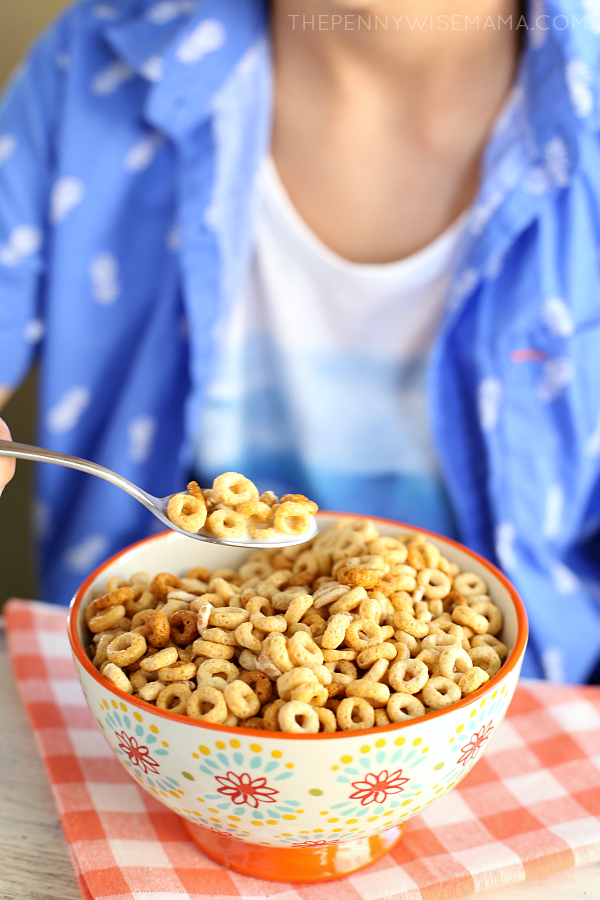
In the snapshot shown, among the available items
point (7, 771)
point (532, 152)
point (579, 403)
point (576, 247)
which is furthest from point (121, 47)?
point (7, 771)

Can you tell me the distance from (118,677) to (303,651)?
0.37ft

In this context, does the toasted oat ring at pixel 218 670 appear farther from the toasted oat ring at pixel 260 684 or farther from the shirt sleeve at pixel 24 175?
the shirt sleeve at pixel 24 175

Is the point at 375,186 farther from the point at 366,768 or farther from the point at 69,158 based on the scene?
the point at 366,768

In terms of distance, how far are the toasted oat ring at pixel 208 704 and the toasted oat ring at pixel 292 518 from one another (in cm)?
14

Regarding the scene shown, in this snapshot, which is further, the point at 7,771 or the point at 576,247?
the point at 576,247

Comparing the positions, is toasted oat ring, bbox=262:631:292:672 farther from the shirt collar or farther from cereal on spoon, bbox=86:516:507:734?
the shirt collar

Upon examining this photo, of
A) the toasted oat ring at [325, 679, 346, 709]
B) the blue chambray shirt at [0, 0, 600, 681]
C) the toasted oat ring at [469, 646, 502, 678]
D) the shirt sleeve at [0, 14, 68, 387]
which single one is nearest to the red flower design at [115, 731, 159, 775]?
the toasted oat ring at [325, 679, 346, 709]

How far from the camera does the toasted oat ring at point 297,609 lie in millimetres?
497

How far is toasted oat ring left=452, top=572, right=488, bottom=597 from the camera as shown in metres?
0.57

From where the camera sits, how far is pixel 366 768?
422 mm

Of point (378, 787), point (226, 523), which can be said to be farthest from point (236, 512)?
point (378, 787)

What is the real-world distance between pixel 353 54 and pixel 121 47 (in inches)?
12.9

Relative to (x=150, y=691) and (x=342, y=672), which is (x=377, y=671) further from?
(x=150, y=691)

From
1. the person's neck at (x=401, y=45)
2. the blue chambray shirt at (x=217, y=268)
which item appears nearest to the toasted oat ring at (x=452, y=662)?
the blue chambray shirt at (x=217, y=268)
